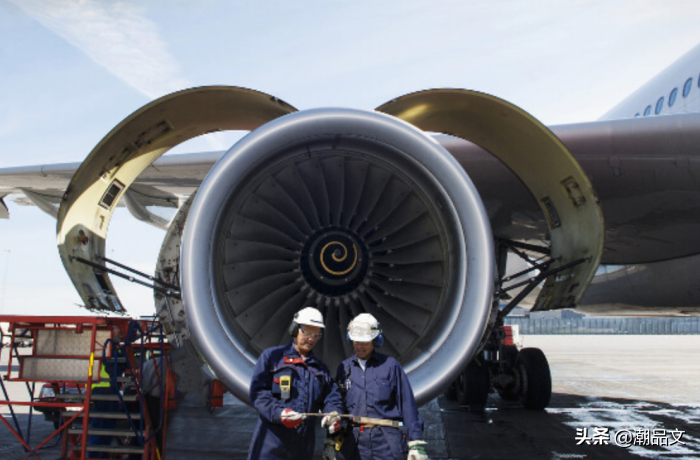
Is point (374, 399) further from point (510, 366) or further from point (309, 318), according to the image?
point (510, 366)

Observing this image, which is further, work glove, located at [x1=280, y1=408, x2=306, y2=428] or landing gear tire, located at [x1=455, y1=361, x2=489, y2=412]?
landing gear tire, located at [x1=455, y1=361, x2=489, y2=412]

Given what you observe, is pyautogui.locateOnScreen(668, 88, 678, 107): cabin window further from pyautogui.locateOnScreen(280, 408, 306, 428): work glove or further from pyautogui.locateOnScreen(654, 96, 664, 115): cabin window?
pyautogui.locateOnScreen(280, 408, 306, 428): work glove

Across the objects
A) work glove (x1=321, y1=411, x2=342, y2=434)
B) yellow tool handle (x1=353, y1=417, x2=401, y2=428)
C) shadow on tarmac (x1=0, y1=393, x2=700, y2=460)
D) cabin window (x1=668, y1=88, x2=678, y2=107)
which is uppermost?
cabin window (x1=668, y1=88, x2=678, y2=107)

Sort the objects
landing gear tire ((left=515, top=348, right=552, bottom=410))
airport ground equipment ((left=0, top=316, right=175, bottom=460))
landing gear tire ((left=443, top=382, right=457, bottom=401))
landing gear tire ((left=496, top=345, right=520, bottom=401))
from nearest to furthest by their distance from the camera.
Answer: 1. airport ground equipment ((left=0, top=316, right=175, bottom=460))
2. landing gear tire ((left=515, top=348, right=552, bottom=410))
3. landing gear tire ((left=496, top=345, right=520, bottom=401))
4. landing gear tire ((left=443, top=382, right=457, bottom=401))

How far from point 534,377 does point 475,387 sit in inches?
31.1

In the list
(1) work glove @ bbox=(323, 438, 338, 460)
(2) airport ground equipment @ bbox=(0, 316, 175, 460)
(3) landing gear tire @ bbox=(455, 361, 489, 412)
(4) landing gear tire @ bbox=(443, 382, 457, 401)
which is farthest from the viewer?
(4) landing gear tire @ bbox=(443, 382, 457, 401)

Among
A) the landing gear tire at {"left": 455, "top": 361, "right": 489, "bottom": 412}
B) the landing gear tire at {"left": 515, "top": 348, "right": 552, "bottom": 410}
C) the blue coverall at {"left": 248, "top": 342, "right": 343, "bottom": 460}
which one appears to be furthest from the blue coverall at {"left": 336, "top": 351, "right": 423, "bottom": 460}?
the landing gear tire at {"left": 515, "top": 348, "right": 552, "bottom": 410}

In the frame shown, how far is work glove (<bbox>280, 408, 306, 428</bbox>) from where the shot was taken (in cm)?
274

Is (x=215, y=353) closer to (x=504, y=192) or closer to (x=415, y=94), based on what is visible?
(x=415, y=94)

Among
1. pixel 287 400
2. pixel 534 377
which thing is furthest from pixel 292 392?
pixel 534 377

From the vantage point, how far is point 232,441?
6.08 metres

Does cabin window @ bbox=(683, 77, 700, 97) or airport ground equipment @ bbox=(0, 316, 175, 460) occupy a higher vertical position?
cabin window @ bbox=(683, 77, 700, 97)

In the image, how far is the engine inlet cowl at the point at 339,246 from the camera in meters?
3.14

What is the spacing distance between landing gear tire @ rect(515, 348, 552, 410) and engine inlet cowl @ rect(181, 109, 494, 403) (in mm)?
4527
